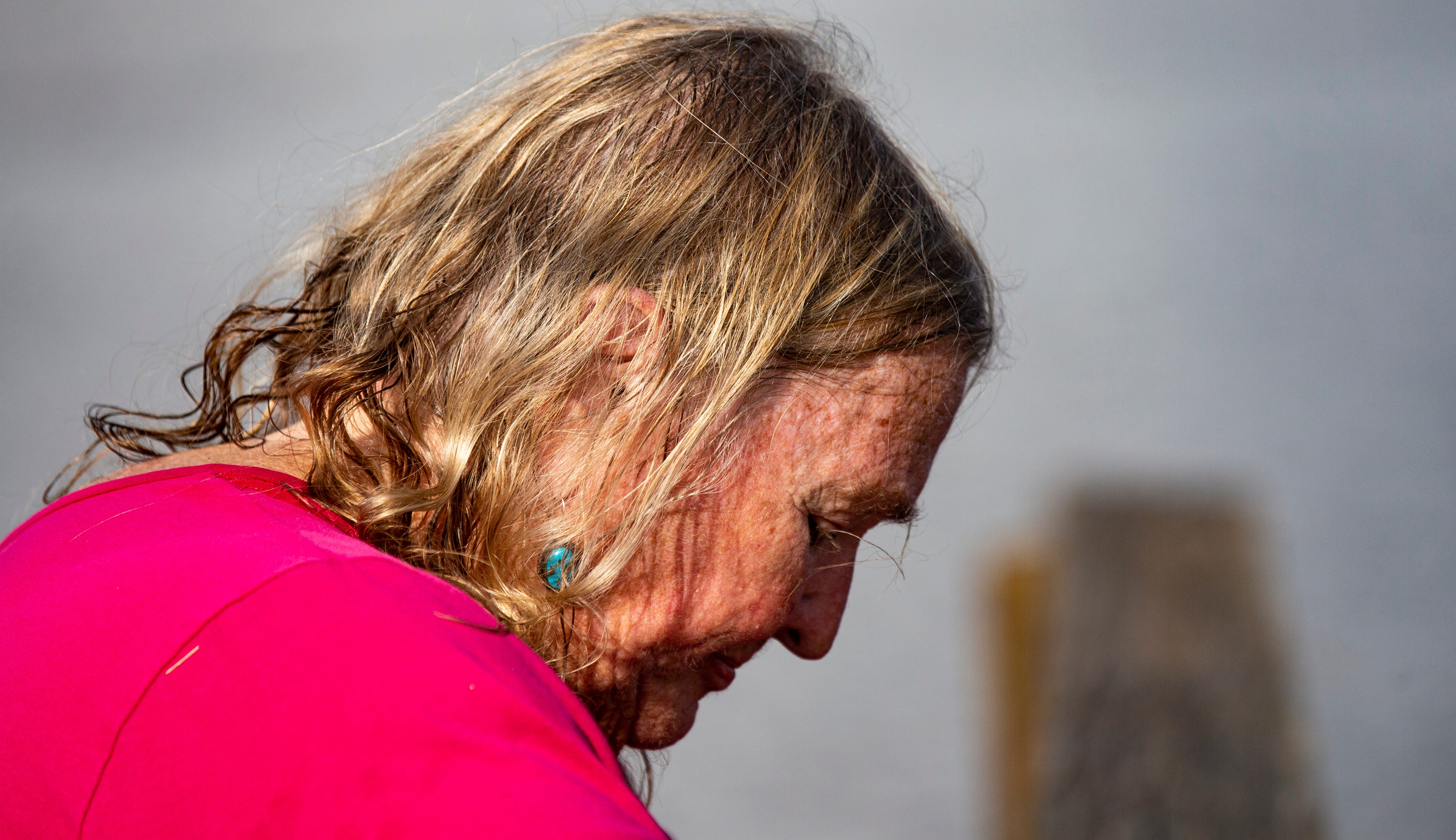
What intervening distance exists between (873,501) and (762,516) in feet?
0.44

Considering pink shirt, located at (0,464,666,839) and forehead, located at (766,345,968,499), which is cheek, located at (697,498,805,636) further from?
pink shirt, located at (0,464,666,839)

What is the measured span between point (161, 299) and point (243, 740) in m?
12.6

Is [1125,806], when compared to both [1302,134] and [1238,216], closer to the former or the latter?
[1238,216]

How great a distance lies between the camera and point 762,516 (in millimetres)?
1309

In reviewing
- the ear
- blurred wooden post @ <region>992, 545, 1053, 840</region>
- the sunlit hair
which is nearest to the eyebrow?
the sunlit hair

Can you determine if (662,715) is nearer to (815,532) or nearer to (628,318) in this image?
(815,532)

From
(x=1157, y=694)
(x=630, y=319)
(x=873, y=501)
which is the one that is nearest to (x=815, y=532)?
(x=873, y=501)

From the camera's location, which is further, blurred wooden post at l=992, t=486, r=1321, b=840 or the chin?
blurred wooden post at l=992, t=486, r=1321, b=840

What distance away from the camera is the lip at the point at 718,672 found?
144cm

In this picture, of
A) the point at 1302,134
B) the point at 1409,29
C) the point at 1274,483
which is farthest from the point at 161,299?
the point at 1409,29

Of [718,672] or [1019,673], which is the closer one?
[718,672]

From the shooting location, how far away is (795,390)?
4.25 ft

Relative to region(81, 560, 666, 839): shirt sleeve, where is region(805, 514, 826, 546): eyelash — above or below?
above

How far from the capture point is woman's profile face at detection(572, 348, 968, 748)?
4.23ft
